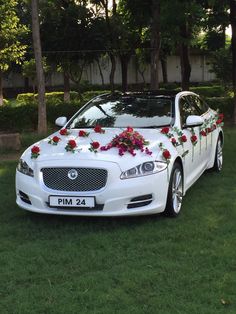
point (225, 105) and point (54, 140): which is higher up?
point (54, 140)

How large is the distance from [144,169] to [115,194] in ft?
1.42

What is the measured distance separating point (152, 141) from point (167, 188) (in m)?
0.61

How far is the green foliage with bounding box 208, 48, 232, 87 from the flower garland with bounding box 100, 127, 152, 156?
17.6 meters

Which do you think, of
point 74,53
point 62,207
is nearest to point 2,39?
point 74,53

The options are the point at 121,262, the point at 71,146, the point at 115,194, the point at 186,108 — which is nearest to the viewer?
the point at 121,262

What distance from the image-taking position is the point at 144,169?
5.68 meters

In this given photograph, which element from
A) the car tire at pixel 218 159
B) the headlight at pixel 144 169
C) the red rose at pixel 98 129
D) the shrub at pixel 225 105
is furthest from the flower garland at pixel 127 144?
the shrub at pixel 225 105

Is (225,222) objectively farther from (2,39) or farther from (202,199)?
(2,39)

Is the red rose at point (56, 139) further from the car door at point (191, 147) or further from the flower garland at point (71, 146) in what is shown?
the car door at point (191, 147)

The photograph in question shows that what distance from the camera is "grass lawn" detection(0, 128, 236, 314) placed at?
391cm

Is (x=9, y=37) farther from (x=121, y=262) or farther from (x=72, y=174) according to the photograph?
(x=121, y=262)

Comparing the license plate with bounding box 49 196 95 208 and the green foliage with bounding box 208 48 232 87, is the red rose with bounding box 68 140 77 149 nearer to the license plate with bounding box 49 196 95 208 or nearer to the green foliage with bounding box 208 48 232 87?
the license plate with bounding box 49 196 95 208

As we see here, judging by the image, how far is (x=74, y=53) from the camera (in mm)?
22266

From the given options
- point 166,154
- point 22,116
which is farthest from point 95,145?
point 22,116
